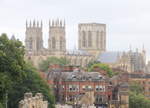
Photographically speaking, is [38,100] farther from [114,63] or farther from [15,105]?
[114,63]

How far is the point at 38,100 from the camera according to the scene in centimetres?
5425

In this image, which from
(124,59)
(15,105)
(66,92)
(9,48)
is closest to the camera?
(9,48)

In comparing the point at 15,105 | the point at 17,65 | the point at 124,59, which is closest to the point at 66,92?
the point at 15,105

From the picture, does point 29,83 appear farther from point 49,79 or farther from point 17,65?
point 49,79

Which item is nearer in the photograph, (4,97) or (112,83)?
(4,97)

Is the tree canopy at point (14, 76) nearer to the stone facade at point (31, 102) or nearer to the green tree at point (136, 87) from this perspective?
the stone facade at point (31, 102)

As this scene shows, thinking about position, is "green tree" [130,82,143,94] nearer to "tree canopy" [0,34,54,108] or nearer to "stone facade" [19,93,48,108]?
"tree canopy" [0,34,54,108]

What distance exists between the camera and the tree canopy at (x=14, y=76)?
5984 cm

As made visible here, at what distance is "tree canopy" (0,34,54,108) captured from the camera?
5984 centimetres

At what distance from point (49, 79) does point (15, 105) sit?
89.2ft

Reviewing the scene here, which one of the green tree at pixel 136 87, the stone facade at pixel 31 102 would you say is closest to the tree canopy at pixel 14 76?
the stone facade at pixel 31 102

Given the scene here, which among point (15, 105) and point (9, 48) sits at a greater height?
point (9, 48)

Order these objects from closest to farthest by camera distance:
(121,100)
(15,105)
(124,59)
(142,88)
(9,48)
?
(9,48)
(15,105)
(121,100)
(142,88)
(124,59)

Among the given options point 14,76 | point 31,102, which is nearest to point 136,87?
point 14,76
